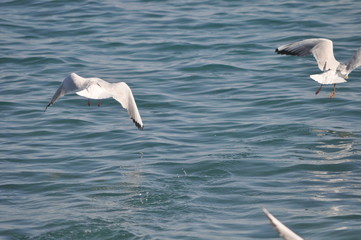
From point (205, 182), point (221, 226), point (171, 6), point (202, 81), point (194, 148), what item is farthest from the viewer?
point (171, 6)

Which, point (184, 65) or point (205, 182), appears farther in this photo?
point (184, 65)

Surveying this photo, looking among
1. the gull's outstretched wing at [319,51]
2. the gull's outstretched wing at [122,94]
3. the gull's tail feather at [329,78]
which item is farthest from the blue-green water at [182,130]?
the gull's outstretched wing at [319,51]

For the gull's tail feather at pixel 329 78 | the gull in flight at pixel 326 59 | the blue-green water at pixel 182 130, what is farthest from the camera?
the gull in flight at pixel 326 59

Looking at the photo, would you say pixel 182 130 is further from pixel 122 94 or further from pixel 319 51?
pixel 319 51

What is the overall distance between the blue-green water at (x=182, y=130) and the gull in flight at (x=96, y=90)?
0.85 m

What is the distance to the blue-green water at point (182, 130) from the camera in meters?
8.47

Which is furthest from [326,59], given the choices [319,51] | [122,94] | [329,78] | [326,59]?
[122,94]

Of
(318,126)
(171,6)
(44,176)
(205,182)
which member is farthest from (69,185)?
(171,6)

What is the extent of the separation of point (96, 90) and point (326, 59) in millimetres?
4187

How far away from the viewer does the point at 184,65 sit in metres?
15.4

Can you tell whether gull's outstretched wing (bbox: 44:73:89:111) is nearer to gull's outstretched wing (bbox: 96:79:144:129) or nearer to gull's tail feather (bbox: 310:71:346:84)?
gull's outstretched wing (bbox: 96:79:144:129)

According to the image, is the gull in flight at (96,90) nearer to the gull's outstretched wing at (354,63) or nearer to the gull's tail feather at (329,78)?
the gull's tail feather at (329,78)

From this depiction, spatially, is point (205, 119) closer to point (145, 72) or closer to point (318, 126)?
point (318, 126)

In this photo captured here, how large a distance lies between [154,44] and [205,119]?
17.1ft
